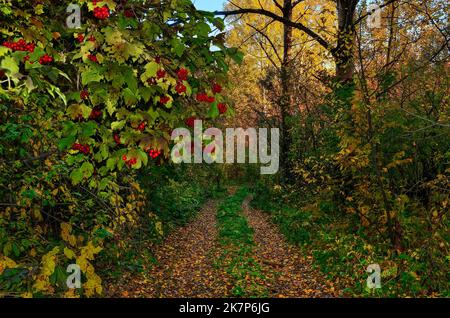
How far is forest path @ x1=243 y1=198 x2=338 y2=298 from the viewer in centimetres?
702

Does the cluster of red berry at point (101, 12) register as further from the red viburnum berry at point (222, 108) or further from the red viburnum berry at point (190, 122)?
the red viburnum berry at point (222, 108)

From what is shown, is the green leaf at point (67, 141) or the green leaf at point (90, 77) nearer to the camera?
the green leaf at point (90, 77)

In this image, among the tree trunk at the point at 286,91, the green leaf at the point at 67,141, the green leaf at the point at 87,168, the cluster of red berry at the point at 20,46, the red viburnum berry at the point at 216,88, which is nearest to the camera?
the cluster of red berry at the point at 20,46

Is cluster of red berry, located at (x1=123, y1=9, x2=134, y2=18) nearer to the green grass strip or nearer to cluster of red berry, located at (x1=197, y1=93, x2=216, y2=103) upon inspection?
cluster of red berry, located at (x1=197, y1=93, x2=216, y2=103)

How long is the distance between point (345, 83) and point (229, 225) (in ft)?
20.4

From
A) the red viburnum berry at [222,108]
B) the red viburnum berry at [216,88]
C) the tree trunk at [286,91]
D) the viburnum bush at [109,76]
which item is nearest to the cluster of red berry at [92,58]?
the viburnum bush at [109,76]

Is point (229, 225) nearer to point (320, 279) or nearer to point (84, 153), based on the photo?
point (320, 279)

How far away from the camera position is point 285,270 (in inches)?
333

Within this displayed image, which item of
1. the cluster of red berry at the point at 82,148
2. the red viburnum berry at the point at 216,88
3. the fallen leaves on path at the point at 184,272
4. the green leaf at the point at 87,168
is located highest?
the red viburnum berry at the point at 216,88

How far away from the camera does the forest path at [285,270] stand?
702cm

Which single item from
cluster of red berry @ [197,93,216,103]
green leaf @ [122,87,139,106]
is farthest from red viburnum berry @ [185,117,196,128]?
green leaf @ [122,87,139,106]

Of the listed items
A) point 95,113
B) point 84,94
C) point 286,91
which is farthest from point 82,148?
point 286,91

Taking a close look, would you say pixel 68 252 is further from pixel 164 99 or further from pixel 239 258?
pixel 239 258
